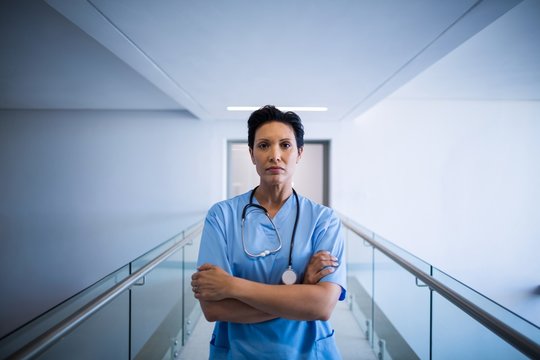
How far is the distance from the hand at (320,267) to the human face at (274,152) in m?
0.34

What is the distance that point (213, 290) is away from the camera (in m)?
0.96

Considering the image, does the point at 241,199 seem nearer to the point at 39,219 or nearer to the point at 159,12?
the point at 159,12

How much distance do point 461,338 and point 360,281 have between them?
2.02m

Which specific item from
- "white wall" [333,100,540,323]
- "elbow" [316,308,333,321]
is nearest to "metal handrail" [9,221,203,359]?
"elbow" [316,308,333,321]

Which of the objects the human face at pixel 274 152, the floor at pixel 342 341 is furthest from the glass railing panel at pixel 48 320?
the floor at pixel 342 341

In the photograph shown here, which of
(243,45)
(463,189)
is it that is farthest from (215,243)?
(463,189)

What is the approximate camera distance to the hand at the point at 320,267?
1.04m

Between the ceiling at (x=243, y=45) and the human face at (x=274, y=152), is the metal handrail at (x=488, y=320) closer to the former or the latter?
the human face at (x=274, y=152)

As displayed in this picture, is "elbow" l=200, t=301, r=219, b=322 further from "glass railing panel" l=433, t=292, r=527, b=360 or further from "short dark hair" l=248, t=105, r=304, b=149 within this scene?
"glass railing panel" l=433, t=292, r=527, b=360

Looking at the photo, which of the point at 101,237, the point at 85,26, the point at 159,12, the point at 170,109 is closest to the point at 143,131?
the point at 170,109

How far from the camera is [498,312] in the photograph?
1115mm

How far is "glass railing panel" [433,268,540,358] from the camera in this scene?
3.22 ft

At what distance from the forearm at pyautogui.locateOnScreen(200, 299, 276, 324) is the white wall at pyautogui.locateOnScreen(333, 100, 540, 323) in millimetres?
4175

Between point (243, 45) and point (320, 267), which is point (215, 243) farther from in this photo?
point (243, 45)
